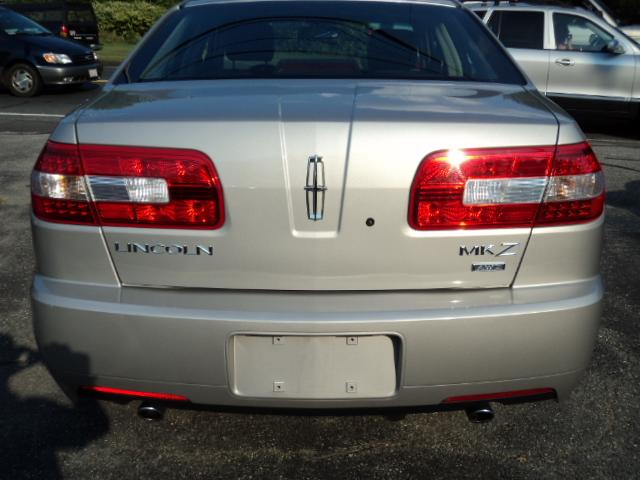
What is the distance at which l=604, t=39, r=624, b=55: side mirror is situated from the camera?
9656 mm

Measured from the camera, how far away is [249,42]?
10.2 ft

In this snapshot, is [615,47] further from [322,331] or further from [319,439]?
[322,331]

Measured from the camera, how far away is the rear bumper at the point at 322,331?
2113 millimetres

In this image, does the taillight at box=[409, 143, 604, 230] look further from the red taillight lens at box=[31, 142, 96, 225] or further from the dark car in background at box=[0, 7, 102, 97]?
the dark car in background at box=[0, 7, 102, 97]

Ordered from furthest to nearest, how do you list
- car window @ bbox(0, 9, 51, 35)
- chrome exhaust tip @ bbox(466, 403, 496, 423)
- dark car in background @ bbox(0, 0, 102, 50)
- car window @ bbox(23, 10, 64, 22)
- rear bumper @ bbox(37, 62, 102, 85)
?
car window @ bbox(23, 10, 64, 22)
dark car in background @ bbox(0, 0, 102, 50)
car window @ bbox(0, 9, 51, 35)
rear bumper @ bbox(37, 62, 102, 85)
chrome exhaust tip @ bbox(466, 403, 496, 423)

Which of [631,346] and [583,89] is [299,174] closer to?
[631,346]

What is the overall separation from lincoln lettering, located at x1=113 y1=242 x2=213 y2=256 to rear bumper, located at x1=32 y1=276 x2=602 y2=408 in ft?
0.39

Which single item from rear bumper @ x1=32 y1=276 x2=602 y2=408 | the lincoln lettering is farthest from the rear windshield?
rear bumper @ x1=32 y1=276 x2=602 y2=408

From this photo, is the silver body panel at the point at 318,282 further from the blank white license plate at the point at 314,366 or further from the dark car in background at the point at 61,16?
the dark car in background at the point at 61,16

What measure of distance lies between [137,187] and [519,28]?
9093mm

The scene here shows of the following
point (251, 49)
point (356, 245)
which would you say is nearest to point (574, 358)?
point (356, 245)

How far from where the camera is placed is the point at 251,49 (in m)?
3.08

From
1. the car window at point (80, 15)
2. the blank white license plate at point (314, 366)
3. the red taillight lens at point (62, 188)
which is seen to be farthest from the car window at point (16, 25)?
the blank white license plate at point (314, 366)

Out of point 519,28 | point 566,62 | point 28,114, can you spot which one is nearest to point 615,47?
point 566,62
